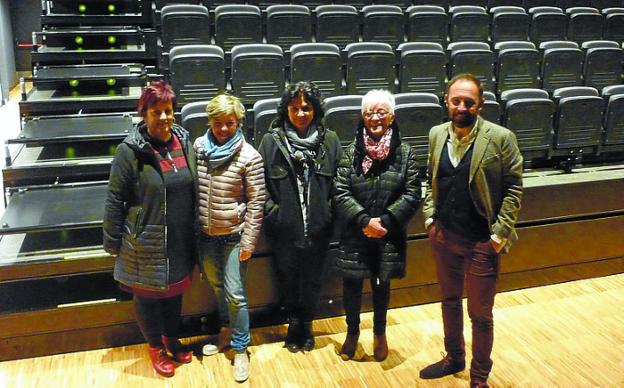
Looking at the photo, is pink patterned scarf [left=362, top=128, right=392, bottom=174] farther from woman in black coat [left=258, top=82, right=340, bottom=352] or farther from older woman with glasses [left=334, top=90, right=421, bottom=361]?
woman in black coat [left=258, top=82, right=340, bottom=352]

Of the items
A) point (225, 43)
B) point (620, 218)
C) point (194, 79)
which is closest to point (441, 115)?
point (620, 218)

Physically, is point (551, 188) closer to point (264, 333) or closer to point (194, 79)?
point (264, 333)

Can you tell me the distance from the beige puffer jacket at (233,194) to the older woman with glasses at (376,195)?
0.22m

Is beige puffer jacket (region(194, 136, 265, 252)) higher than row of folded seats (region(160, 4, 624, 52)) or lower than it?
lower

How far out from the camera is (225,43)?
9.26 ft

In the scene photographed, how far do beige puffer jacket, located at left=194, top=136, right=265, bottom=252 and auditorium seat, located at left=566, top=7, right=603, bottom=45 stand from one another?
2626mm

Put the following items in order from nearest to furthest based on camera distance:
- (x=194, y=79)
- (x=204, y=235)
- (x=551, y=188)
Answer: (x=204, y=235) → (x=551, y=188) → (x=194, y=79)

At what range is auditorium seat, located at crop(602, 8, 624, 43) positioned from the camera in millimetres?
3457

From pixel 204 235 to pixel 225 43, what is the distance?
1.51m

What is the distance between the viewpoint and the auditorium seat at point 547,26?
3295 millimetres

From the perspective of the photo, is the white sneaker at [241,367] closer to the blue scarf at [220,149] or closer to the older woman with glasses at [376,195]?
the older woman with glasses at [376,195]

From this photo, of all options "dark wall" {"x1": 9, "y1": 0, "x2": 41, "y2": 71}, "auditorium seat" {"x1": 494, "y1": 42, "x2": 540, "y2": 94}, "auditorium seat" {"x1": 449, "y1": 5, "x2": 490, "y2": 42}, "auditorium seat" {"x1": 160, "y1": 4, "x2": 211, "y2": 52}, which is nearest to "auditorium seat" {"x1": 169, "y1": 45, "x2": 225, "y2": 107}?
"auditorium seat" {"x1": 160, "y1": 4, "x2": 211, "y2": 52}

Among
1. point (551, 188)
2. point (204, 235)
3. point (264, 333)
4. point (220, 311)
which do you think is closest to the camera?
point (204, 235)

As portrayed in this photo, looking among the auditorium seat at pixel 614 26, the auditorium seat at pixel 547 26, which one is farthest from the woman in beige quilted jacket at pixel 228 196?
the auditorium seat at pixel 614 26
